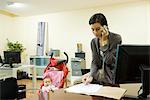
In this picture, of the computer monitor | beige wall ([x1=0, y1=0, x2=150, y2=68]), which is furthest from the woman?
beige wall ([x1=0, y1=0, x2=150, y2=68])

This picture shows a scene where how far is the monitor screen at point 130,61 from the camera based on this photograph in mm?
1292

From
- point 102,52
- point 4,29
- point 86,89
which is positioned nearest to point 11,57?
point 4,29

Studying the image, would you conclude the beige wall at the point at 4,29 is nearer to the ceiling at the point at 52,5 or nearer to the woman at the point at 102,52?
the ceiling at the point at 52,5

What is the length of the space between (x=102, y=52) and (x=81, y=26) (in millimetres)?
4869

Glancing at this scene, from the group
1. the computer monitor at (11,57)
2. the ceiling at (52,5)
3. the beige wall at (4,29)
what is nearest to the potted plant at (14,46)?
the beige wall at (4,29)

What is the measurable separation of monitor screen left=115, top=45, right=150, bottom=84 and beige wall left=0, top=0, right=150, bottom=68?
4.67 metres

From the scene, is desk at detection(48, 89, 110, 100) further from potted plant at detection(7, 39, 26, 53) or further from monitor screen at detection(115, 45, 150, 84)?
potted plant at detection(7, 39, 26, 53)

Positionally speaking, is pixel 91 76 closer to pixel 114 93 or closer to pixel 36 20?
pixel 114 93

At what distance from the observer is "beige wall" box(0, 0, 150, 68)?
5766mm

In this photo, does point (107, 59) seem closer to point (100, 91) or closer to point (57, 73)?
point (100, 91)

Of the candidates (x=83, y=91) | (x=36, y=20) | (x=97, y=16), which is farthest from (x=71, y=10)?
(x=83, y=91)

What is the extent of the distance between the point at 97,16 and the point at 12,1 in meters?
4.44

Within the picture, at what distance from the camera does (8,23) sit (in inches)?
295

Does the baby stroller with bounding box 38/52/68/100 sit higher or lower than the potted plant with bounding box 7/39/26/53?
lower
